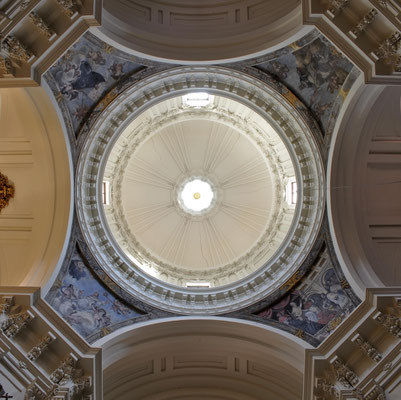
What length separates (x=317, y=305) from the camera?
39.7ft

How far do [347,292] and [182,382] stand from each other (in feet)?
18.1

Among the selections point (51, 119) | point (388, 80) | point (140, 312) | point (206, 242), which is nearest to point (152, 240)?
point (206, 242)

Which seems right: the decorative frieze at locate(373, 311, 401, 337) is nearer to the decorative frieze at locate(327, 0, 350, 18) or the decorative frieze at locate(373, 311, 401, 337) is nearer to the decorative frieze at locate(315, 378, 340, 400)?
the decorative frieze at locate(315, 378, 340, 400)

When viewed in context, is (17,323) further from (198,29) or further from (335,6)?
(335,6)

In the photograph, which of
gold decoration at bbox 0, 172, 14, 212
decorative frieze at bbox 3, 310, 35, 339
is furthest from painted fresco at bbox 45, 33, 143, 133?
decorative frieze at bbox 3, 310, 35, 339

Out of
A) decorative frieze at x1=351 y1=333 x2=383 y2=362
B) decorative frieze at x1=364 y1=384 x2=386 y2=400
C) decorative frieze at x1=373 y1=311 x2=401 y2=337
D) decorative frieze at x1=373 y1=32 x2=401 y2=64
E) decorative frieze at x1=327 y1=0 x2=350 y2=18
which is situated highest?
decorative frieze at x1=327 y1=0 x2=350 y2=18

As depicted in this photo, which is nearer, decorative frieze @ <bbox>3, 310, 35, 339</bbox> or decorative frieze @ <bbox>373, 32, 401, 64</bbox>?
decorative frieze @ <bbox>373, 32, 401, 64</bbox>

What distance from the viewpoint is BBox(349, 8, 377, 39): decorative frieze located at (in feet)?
28.4

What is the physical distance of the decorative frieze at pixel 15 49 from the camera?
873 centimetres

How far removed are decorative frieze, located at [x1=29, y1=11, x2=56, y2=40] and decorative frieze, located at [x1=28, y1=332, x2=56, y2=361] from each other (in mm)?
6931

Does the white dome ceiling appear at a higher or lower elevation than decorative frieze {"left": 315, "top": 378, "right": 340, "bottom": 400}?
higher

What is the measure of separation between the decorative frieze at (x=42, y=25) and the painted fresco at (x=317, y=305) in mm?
9250

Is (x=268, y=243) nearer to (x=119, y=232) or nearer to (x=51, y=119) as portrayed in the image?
(x=119, y=232)

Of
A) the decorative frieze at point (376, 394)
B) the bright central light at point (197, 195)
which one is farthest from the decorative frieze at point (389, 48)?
the bright central light at point (197, 195)
